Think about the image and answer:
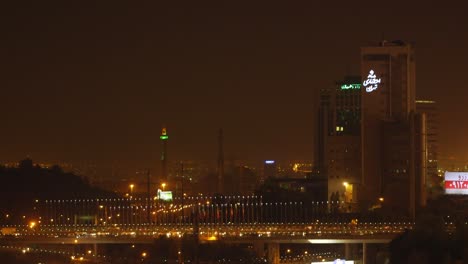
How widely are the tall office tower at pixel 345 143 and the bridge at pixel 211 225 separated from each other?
2.14 m

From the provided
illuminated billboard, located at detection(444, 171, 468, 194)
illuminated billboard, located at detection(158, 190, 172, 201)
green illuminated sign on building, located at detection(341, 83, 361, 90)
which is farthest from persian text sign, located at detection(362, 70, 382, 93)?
illuminated billboard, located at detection(158, 190, 172, 201)

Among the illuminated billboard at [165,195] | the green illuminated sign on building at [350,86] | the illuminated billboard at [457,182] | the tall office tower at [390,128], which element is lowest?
the illuminated billboard at [165,195]

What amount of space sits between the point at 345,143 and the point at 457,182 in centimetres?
2261

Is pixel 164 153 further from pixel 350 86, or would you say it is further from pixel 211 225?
pixel 211 225

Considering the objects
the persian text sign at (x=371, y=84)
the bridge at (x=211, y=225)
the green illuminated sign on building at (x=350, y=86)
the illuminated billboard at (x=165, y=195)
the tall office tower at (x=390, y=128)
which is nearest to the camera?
the bridge at (x=211, y=225)

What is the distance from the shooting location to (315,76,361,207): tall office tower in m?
95.7

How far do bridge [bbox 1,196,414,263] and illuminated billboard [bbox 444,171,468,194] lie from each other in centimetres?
473

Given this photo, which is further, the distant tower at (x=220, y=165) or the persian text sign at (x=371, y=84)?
the distant tower at (x=220, y=165)

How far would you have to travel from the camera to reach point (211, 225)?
7081 cm

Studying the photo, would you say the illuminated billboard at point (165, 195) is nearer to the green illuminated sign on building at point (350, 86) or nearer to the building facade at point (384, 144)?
the building facade at point (384, 144)

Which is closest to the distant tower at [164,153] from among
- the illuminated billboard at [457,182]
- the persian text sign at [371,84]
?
the persian text sign at [371,84]

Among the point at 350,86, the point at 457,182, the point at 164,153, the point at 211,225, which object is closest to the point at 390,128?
the point at 457,182

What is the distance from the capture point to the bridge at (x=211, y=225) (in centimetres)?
6284

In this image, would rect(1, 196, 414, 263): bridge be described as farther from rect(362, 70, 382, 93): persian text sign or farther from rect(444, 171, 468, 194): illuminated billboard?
rect(362, 70, 382, 93): persian text sign
